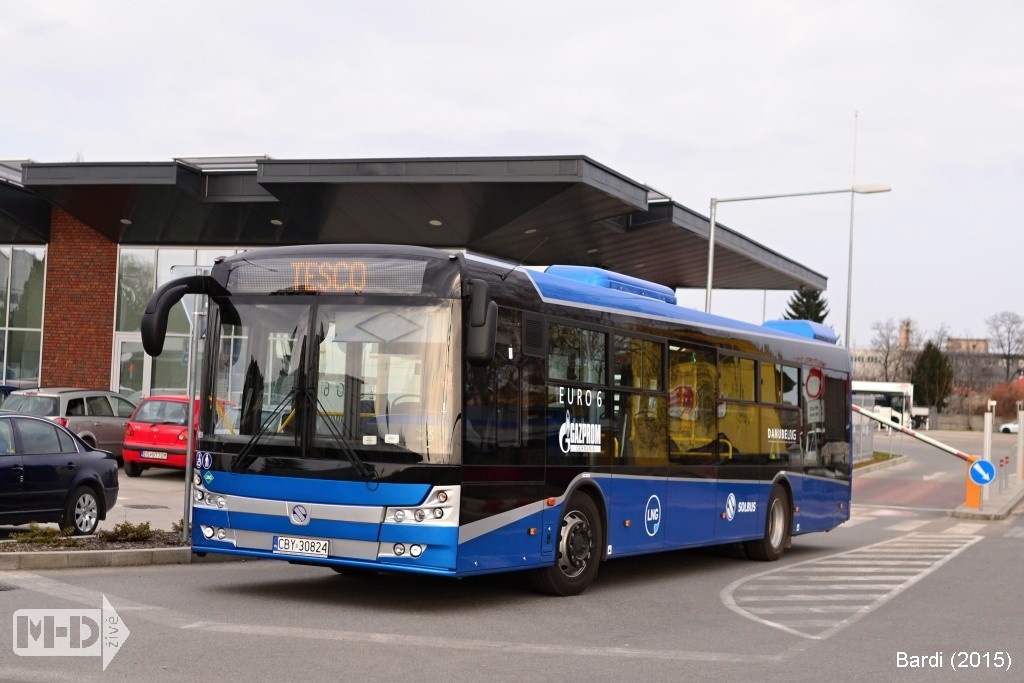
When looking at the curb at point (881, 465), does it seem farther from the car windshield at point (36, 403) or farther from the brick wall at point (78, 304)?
the car windshield at point (36, 403)

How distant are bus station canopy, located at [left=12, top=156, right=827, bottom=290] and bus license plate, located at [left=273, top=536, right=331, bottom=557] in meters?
17.0

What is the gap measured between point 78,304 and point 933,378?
322ft

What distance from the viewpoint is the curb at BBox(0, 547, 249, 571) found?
38.9 feet

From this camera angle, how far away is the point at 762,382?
16438 mm

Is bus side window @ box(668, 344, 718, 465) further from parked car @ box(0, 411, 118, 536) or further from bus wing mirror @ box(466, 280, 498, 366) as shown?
parked car @ box(0, 411, 118, 536)

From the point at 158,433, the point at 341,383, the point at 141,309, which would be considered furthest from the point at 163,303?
the point at 141,309

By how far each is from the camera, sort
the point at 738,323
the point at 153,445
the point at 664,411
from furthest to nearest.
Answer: the point at 153,445
the point at 738,323
the point at 664,411

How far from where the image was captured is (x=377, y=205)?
97.9 feet

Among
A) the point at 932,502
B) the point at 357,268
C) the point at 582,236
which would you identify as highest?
the point at 582,236

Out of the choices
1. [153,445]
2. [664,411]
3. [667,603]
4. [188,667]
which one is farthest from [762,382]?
[153,445]

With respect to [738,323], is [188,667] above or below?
below

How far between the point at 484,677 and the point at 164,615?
9.88 ft

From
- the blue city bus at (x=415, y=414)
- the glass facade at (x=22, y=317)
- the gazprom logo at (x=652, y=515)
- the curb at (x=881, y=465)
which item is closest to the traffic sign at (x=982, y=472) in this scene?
the curb at (x=881, y=465)

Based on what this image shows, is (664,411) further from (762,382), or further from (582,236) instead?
(582,236)
